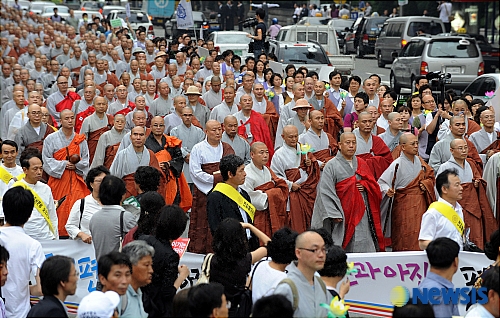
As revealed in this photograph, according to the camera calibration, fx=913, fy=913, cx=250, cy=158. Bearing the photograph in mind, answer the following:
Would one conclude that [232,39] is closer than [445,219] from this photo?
No

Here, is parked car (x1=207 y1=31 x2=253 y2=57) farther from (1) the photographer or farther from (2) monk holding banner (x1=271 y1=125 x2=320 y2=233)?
(2) monk holding banner (x1=271 y1=125 x2=320 y2=233)

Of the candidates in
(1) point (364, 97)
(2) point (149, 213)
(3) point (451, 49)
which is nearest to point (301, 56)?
(3) point (451, 49)

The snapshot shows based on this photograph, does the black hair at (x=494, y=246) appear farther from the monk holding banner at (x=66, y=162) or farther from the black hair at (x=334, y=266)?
the monk holding banner at (x=66, y=162)

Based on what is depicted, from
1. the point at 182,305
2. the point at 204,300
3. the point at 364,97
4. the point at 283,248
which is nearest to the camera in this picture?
the point at 204,300

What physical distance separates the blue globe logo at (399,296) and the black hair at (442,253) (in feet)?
2.83

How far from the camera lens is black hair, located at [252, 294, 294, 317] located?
430cm

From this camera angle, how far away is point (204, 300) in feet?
14.7

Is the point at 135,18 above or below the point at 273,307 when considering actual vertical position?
below

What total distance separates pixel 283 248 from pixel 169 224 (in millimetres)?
726

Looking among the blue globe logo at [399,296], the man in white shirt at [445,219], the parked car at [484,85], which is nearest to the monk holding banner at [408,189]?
the blue globe logo at [399,296]

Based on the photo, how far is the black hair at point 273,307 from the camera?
14.1 ft

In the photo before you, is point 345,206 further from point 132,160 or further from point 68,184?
point 68,184

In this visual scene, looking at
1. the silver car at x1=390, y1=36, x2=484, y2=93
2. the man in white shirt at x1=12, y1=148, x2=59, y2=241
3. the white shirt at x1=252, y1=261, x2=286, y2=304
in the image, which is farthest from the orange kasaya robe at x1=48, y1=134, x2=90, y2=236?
the silver car at x1=390, y1=36, x2=484, y2=93

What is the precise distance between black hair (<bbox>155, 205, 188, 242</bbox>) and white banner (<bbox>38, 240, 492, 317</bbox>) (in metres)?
1.45
